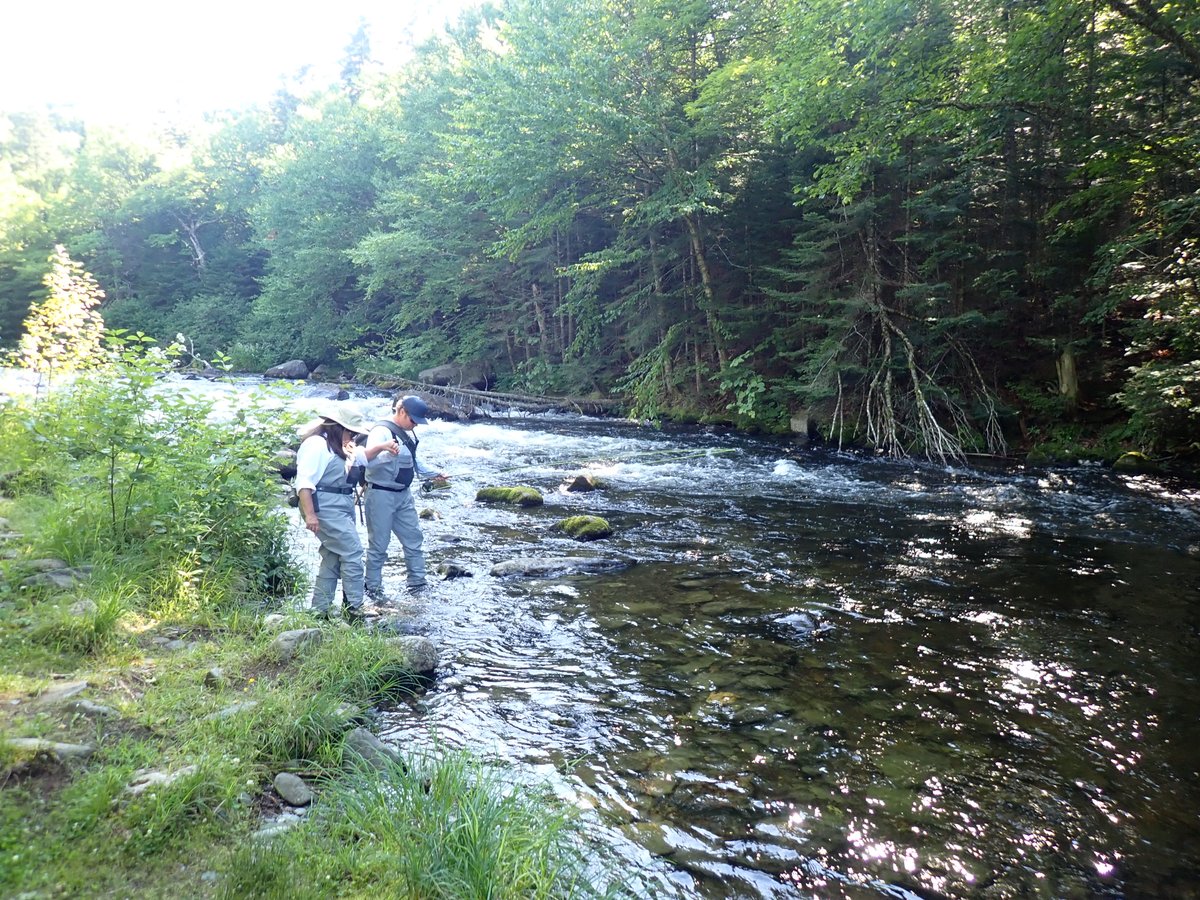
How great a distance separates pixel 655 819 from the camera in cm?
369

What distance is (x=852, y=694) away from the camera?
500cm

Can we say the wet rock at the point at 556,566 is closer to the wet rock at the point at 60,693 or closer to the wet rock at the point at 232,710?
the wet rock at the point at 232,710

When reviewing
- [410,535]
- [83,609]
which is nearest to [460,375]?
[410,535]

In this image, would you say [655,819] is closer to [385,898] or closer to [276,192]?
[385,898]

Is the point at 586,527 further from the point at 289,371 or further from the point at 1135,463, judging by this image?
the point at 289,371

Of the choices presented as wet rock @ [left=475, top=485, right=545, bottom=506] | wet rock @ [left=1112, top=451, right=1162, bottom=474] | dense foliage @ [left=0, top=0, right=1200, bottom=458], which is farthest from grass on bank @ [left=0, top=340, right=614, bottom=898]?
wet rock @ [left=1112, top=451, right=1162, bottom=474]

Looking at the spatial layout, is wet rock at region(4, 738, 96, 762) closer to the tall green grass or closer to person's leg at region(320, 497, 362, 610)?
the tall green grass

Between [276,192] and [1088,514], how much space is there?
3981 cm

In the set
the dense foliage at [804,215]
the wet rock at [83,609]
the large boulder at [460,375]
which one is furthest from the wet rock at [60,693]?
the large boulder at [460,375]

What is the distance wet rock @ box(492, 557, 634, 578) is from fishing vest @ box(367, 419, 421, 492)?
1.53 meters

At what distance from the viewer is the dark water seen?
3471 mm

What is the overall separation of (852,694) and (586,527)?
15.7 ft

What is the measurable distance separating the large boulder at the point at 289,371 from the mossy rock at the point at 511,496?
2359cm

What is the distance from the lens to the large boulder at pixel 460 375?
86.8 ft
